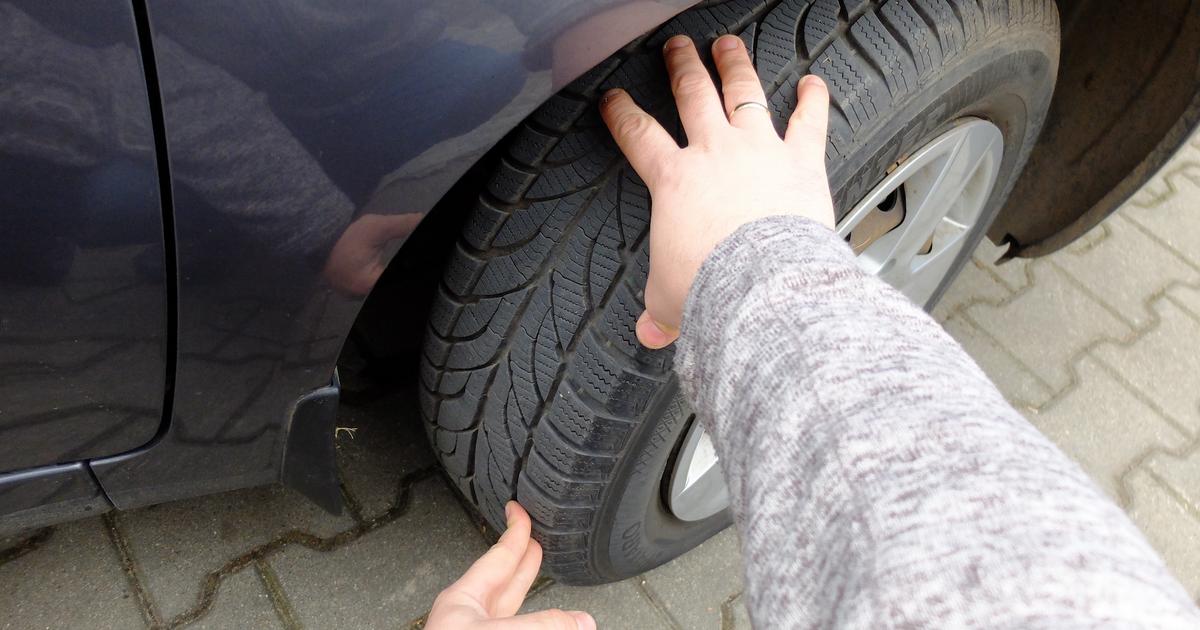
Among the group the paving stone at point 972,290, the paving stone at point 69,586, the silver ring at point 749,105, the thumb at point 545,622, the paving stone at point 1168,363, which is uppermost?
the silver ring at point 749,105

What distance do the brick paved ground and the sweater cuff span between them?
0.90m

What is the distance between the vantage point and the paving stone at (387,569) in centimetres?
147

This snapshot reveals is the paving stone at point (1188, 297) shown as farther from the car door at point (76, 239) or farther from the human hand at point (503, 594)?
the car door at point (76, 239)

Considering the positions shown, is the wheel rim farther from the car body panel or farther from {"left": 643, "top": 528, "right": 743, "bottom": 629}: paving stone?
the car body panel

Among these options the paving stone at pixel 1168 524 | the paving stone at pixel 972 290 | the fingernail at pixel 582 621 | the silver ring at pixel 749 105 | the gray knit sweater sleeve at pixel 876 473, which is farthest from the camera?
the paving stone at pixel 972 290

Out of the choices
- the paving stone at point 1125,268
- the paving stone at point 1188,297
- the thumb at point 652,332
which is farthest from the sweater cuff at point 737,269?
the paving stone at point 1188,297

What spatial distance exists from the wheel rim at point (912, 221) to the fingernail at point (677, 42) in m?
0.35

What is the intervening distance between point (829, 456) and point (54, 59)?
2.10ft

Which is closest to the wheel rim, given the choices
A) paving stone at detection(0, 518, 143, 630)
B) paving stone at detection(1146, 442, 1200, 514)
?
paving stone at detection(1146, 442, 1200, 514)

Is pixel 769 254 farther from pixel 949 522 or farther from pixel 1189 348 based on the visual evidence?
pixel 1189 348

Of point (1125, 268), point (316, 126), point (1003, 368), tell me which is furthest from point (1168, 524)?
point (316, 126)

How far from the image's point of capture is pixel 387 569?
1.52 meters

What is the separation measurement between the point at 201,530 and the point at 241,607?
0.16m

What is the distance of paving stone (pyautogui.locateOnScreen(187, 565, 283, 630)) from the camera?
1.42 m
